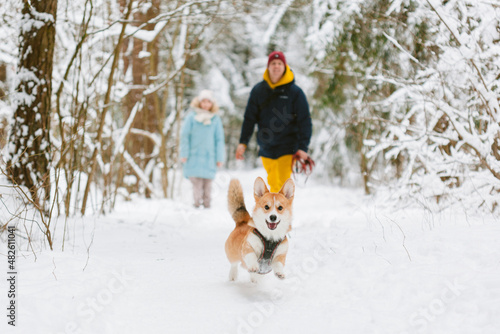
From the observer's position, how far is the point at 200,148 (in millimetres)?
8344

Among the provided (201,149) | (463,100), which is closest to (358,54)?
(463,100)

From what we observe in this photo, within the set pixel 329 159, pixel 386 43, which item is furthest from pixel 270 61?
pixel 329 159

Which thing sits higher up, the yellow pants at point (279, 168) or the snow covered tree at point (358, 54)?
the snow covered tree at point (358, 54)

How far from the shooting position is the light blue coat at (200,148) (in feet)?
27.1

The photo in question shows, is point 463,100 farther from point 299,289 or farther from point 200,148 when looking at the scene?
point 200,148

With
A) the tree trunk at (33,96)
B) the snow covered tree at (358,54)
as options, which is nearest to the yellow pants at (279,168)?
the snow covered tree at (358,54)

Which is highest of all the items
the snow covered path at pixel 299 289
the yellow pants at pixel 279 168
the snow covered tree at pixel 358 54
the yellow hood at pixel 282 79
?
the snow covered tree at pixel 358 54

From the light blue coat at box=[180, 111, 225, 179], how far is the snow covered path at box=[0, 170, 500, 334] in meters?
4.16

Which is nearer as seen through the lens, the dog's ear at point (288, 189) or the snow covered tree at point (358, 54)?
the dog's ear at point (288, 189)

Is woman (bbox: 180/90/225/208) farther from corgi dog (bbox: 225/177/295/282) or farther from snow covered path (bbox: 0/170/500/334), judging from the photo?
corgi dog (bbox: 225/177/295/282)

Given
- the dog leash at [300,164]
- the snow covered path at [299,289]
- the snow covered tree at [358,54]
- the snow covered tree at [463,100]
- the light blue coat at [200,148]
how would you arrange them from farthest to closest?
the light blue coat at [200,148] → the snow covered tree at [358,54] → the dog leash at [300,164] → the snow covered tree at [463,100] → the snow covered path at [299,289]

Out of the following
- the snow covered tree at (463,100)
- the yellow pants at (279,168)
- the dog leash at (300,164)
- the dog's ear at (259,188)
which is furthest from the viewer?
the yellow pants at (279,168)

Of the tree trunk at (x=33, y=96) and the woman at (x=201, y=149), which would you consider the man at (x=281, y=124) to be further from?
the woman at (x=201, y=149)

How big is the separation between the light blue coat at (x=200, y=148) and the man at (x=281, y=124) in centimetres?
311
